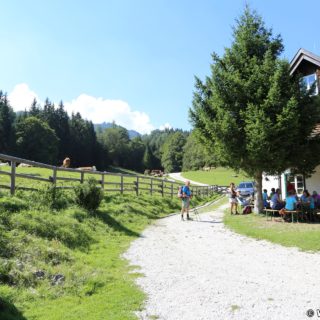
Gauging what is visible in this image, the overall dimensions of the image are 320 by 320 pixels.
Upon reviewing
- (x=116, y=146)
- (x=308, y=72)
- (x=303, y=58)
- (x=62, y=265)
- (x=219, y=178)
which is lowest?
(x=62, y=265)

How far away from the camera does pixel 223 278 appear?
8.01 metres

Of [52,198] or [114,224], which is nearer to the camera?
[52,198]

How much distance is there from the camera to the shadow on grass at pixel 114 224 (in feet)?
44.8

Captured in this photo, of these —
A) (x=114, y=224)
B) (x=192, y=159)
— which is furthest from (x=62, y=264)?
(x=192, y=159)

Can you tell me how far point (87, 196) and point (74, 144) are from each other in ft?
318

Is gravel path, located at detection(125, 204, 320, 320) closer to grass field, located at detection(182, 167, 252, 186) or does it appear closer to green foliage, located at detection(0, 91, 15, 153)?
grass field, located at detection(182, 167, 252, 186)

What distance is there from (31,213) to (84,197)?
135 inches

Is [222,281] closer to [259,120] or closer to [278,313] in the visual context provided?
[278,313]

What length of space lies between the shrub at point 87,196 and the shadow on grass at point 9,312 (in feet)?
26.7

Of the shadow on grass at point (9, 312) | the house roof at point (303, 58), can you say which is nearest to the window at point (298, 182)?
the house roof at point (303, 58)

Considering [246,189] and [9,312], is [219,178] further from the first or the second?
[9,312]

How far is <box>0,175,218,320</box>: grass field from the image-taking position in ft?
20.7

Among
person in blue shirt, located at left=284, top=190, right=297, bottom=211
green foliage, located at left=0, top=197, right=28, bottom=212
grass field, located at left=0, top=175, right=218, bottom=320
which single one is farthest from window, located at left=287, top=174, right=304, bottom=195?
green foliage, located at left=0, top=197, right=28, bottom=212

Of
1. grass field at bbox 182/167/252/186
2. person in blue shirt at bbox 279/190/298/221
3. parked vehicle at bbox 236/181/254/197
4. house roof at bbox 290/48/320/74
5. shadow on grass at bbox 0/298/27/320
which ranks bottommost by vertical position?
shadow on grass at bbox 0/298/27/320
